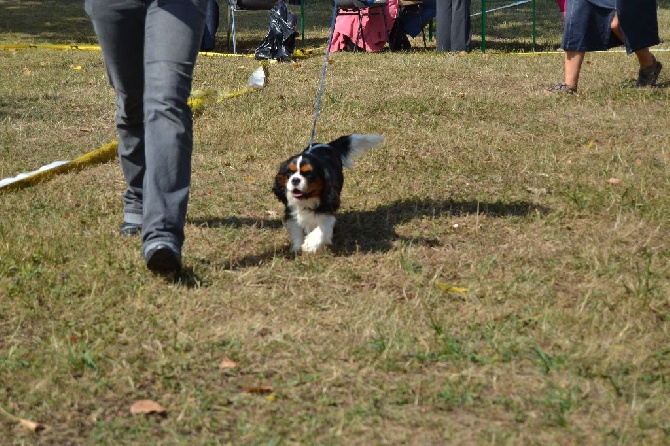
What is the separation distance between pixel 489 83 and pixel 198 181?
511 cm

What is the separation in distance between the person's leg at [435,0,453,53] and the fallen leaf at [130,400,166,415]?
12.2m

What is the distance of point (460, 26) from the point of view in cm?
1508

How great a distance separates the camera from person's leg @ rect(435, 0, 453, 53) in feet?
49.9

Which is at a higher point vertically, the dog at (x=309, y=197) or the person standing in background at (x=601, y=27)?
the person standing in background at (x=601, y=27)

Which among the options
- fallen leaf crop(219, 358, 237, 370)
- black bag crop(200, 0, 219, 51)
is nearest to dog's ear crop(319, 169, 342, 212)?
fallen leaf crop(219, 358, 237, 370)

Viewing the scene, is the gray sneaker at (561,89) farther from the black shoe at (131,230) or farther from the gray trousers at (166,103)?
the gray trousers at (166,103)

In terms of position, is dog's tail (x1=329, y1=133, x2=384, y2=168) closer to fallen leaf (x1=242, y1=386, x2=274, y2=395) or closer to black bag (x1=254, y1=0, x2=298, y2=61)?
fallen leaf (x1=242, y1=386, x2=274, y2=395)

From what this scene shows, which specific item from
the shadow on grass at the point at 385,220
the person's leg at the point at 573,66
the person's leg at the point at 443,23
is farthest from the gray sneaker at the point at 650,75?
the shadow on grass at the point at 385,220

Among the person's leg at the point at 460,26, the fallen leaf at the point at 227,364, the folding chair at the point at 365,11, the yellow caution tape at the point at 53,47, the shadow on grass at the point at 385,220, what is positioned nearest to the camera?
the fallen leaf at the point at 227,364

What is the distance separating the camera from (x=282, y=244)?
5.80 m

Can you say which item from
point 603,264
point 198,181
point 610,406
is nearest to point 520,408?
point 610,406

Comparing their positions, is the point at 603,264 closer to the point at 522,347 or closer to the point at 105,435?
the point at 522,347

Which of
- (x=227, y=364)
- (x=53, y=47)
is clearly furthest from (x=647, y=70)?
(x=53, y=47)

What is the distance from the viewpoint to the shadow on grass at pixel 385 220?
5723mm
